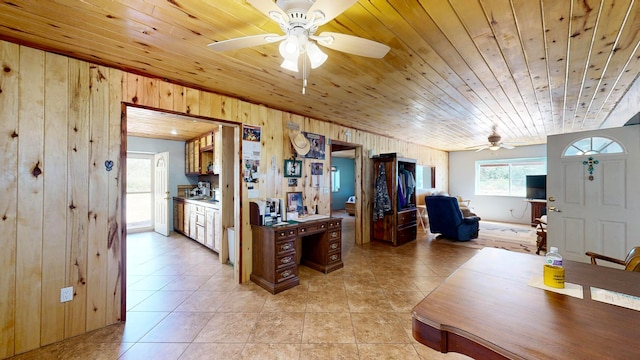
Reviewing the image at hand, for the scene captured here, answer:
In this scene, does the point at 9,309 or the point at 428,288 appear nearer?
the point at 9,309

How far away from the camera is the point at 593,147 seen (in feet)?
9.39

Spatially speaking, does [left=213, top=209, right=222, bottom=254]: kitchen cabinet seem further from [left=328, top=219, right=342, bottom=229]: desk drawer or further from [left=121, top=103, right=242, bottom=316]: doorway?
[left=328, top=219, right=342, bottom=229]: desk drawer

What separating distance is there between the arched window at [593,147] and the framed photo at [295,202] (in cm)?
354

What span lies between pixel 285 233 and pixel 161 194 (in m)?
4.24

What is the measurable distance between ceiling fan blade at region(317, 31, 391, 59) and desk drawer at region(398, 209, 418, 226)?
3.89m

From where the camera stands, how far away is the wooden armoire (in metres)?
4.75

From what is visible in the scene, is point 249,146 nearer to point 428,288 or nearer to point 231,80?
point 231,80

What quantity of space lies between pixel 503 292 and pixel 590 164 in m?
2.96

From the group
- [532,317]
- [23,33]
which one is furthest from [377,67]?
[23,33]

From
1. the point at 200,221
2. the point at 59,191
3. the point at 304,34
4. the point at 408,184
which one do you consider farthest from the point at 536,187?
the point at 59,191

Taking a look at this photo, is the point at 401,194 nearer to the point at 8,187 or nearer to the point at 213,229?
the point at 213,229

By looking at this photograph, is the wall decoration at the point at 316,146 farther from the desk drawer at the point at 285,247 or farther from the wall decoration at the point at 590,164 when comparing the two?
the wall decoration at the point at 590,164

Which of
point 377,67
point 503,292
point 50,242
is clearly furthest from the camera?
point 377,67

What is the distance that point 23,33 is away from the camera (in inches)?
66.1
